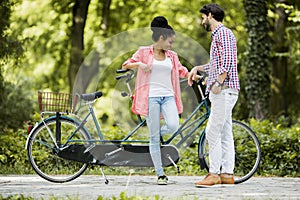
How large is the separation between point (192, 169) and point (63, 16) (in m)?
12.2

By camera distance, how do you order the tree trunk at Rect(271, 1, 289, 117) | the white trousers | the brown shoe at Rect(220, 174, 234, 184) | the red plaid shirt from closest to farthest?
the red plaid shirt < the white trousers < the brown shoe at Rect(220, 174, 234, 184) < the tree trunk at Rect(271, 1, 289, 117)

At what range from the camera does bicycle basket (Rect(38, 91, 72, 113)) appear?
301 inches

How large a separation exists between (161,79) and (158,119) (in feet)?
1.47

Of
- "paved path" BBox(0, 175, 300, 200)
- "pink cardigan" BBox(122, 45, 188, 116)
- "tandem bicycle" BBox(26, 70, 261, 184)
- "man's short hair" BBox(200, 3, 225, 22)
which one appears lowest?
"paved path" BBox(0, 175, 300, 200)

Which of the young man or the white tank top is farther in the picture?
the white tank top

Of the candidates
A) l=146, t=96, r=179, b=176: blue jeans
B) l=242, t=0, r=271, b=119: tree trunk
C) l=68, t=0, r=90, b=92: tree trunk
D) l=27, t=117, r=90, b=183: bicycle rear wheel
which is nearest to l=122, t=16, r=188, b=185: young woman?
l=146, t=96, r=179, b=176: blue jeans

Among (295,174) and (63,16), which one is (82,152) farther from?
(63,16)

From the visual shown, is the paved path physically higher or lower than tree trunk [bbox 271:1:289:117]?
lower

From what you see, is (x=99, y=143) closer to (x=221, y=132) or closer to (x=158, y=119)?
(x=158, y=119)

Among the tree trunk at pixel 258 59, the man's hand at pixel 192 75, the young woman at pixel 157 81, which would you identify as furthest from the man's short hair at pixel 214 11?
the tree trunk at pixel 258 59

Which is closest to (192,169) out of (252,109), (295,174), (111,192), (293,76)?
(295,174)

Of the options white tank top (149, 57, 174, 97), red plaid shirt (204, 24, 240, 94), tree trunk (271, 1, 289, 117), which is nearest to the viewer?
red plaid shirt (204, 24, 240, 94)

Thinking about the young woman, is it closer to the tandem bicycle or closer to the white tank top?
the white tank top

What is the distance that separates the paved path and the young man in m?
0.25
